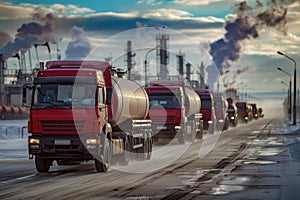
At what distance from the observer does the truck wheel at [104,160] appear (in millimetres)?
18000

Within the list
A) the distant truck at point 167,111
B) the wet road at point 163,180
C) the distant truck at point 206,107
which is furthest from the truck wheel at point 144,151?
the distant truck at point 206,107

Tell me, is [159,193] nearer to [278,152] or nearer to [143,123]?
[143,123]

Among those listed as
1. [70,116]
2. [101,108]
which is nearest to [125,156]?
[101,108]

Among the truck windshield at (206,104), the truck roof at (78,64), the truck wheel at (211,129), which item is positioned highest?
the truck roof at (78,64)

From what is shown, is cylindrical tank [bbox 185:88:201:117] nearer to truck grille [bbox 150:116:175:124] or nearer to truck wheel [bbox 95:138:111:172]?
truck grille [bbox 150:116:175:124]

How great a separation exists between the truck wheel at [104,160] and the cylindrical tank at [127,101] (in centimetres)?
129

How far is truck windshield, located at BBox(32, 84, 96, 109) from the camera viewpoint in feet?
57.6

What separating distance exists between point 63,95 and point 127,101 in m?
3.70

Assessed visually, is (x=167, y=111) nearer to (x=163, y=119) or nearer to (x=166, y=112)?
(x=166, y=112)

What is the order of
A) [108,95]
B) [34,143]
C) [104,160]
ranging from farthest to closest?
[108,95], [104,160], [34,143]

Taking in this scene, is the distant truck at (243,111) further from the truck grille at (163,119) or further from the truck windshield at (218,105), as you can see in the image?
the truck grille at (163,119)

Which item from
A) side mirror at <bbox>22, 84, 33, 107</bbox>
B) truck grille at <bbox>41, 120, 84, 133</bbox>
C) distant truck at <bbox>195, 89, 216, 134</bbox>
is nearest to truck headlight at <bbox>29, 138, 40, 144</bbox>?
truck grille at <bbox>41, 120, 84, 133</bbox>

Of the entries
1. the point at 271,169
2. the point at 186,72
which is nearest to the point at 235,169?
the point at 271,169

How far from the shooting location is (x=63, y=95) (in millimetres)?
17672
